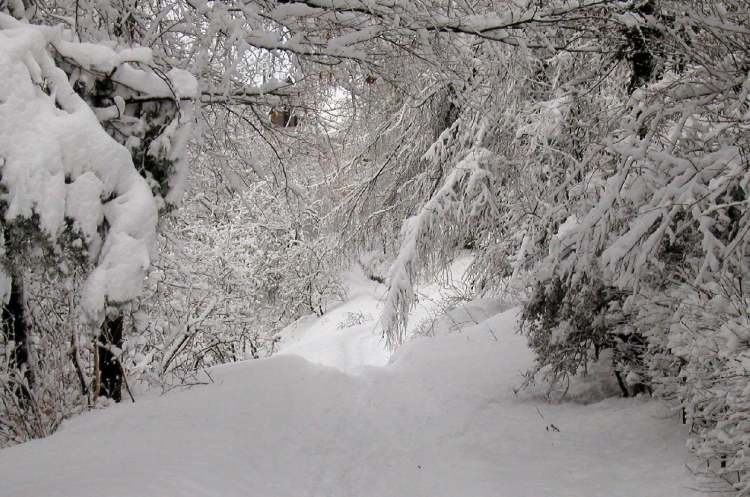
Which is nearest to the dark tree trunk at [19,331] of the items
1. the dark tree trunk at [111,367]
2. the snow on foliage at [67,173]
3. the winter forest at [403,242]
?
the winter forest at [403,242]

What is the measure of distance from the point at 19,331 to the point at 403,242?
4.25 meters

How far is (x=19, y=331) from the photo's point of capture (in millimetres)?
5277

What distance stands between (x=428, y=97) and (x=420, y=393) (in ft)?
12.7

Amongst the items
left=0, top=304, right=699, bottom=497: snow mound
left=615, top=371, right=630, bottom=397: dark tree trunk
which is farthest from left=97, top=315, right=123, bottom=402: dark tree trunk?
left=615, top=371, right=630, bottom=397: dark tree trunk

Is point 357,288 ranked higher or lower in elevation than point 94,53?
lower

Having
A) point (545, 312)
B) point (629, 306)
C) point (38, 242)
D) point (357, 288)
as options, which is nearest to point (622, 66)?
point (545, 312)

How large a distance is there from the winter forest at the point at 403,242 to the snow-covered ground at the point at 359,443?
0.03m

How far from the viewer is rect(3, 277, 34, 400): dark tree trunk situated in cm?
512

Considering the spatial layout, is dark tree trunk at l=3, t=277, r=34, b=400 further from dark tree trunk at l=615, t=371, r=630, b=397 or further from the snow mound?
dark tree trunk at l=615, t=371, r=630, b=397

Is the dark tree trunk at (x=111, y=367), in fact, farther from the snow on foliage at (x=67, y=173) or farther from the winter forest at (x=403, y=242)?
the snow on foliage at (x=67, y=173)

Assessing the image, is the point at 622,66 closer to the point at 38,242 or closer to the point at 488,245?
the point at 488,245

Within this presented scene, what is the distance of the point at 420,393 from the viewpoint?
6684 millimetres

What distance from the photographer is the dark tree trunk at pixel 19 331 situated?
5125mm

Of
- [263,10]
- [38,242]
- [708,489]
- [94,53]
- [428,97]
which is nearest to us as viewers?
[38,242]
